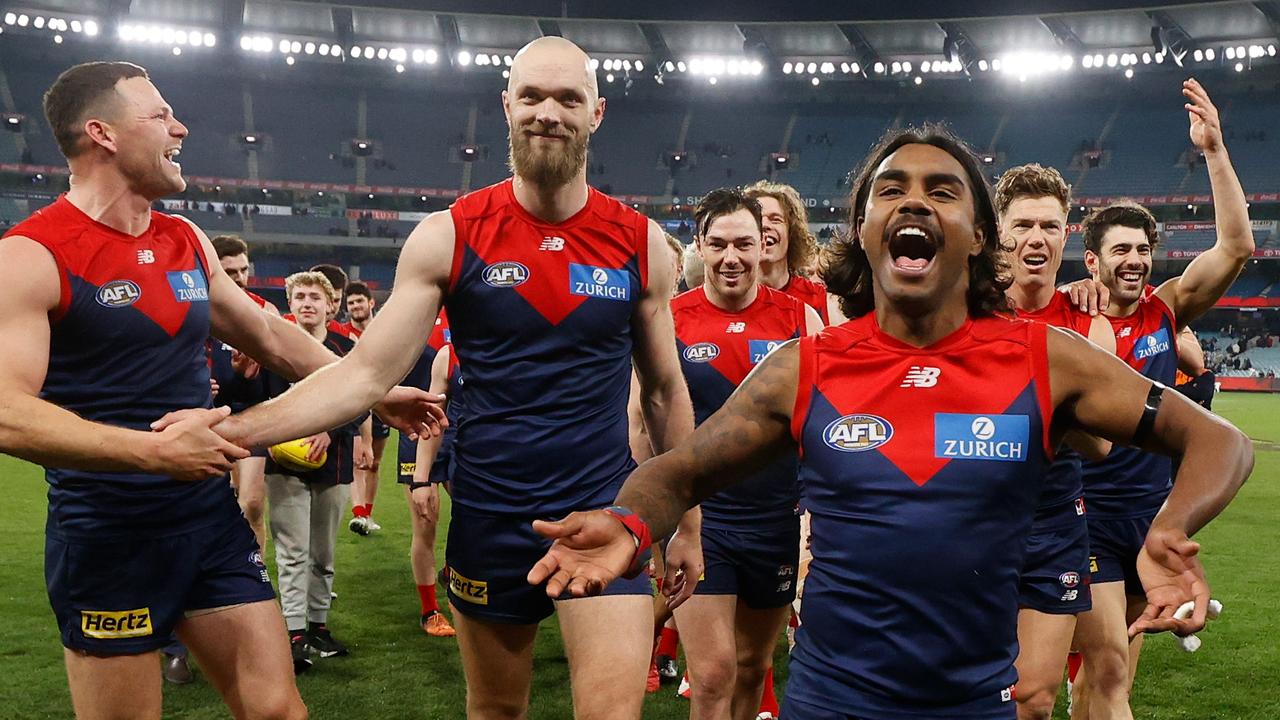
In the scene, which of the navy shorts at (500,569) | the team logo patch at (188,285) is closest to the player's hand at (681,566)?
the navy shorts at (500,569)

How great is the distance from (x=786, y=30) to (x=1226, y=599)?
41.2 meters

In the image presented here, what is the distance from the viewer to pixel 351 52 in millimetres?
45156

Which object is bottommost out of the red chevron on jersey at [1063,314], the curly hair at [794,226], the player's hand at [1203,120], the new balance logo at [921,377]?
the new balance logo at [921,377]

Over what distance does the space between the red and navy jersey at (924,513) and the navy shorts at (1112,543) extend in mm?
2691

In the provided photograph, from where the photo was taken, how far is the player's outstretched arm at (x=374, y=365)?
3307 mm

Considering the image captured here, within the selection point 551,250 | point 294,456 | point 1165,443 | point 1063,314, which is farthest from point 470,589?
point 294,456

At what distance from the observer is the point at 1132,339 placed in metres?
5.03

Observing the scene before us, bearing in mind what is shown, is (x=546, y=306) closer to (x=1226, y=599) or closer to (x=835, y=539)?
(x=835, y=539)

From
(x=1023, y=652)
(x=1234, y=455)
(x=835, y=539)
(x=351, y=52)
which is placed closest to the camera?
(x=1234, y=455)

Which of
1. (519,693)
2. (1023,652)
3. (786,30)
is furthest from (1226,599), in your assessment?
(786,30)

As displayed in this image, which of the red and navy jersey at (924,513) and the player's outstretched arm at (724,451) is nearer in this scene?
the red and navy jersey at (924,513)

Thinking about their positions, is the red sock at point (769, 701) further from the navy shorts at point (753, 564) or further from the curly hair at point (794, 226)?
the curly hair at point (794, 226)

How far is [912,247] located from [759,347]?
2.51 meters

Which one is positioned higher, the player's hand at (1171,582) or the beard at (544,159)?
the beard at (544,159)
